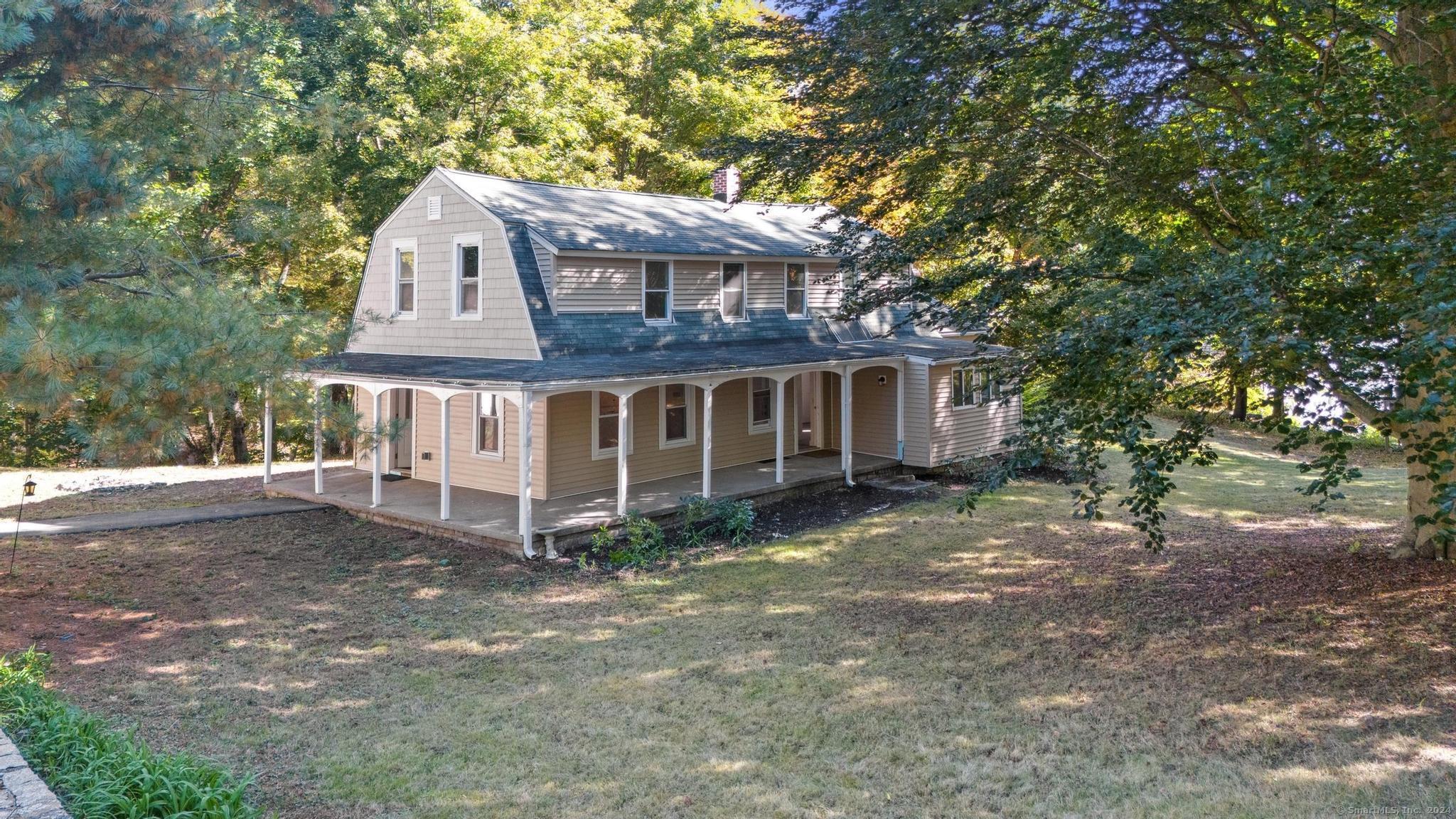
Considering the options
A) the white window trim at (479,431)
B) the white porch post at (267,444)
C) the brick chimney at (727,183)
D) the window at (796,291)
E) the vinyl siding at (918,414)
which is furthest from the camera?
the brick chimney at (727,183)

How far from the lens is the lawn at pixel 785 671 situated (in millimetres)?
5695

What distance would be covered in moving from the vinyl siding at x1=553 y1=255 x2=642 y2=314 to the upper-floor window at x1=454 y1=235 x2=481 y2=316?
152cm

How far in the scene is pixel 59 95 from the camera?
923 cm

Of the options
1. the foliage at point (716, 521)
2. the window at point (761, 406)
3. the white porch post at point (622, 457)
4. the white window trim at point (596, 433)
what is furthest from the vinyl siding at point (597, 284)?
the foliage at point (716, 521)

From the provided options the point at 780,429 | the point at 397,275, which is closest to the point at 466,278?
the point at 397,275

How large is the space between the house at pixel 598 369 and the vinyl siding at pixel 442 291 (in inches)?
1.5

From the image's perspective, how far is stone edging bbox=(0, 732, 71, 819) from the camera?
15.3 feet

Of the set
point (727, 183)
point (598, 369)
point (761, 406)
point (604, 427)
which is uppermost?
point (727, 183)

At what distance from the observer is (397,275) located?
15992mm

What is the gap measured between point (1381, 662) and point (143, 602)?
12.1 m

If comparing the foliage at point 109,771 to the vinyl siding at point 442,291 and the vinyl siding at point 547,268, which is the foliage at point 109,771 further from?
the vinyl siding at point 547,268

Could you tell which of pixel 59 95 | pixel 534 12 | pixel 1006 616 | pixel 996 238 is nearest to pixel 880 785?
pixel 1006 616

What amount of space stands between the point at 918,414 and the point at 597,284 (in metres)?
6.94

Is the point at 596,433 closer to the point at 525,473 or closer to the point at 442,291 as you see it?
the point at 525,473
